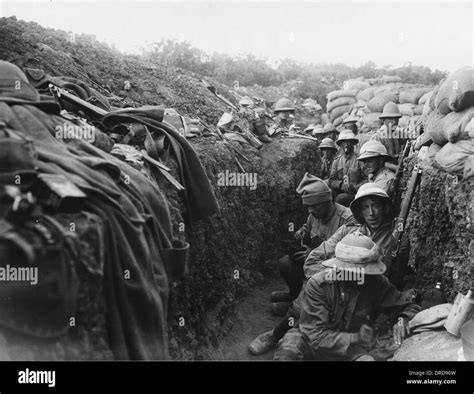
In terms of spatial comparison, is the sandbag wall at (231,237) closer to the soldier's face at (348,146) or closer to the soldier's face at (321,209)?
the soldier's face at (348,146)

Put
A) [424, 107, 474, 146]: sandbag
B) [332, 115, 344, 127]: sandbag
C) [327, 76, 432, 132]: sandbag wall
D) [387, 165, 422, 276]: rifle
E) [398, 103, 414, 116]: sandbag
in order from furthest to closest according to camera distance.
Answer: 1. [332, 115, 344, 127]: sandbag
2. [398, 103, 414, 116]: sandbag
3. [327, 76, 432, 132]: sandbag wall
4. [387, 165, 422, 276]: rifle
5. [424, 107, 474, 146]: sandbag

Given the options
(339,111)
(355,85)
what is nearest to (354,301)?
(339,111)

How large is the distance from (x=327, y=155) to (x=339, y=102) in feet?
15.1

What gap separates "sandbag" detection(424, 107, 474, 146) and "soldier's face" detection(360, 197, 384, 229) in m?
0.88

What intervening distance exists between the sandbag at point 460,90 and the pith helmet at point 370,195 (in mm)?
1063

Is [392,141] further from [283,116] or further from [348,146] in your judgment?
[283,116]

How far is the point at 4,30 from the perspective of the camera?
6.54 metres

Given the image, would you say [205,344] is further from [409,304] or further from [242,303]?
[409,304]

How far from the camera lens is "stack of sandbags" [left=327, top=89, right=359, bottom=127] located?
13586mm

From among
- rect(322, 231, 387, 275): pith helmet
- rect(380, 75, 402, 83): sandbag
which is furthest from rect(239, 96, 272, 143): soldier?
rect(380, 75, 402, 83): sandbag

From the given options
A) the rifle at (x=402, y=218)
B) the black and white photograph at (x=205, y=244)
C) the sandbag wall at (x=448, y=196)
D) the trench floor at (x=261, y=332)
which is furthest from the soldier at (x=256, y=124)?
the sandbag wall at (x=448, y=196)

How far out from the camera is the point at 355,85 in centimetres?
1441

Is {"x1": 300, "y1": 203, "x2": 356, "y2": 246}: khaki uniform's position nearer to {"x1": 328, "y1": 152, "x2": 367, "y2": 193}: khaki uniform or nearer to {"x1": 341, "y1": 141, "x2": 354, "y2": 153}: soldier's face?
{"x1": 328, "y1": 152, "x2": 367, "y2": 193}: khaki uniform
